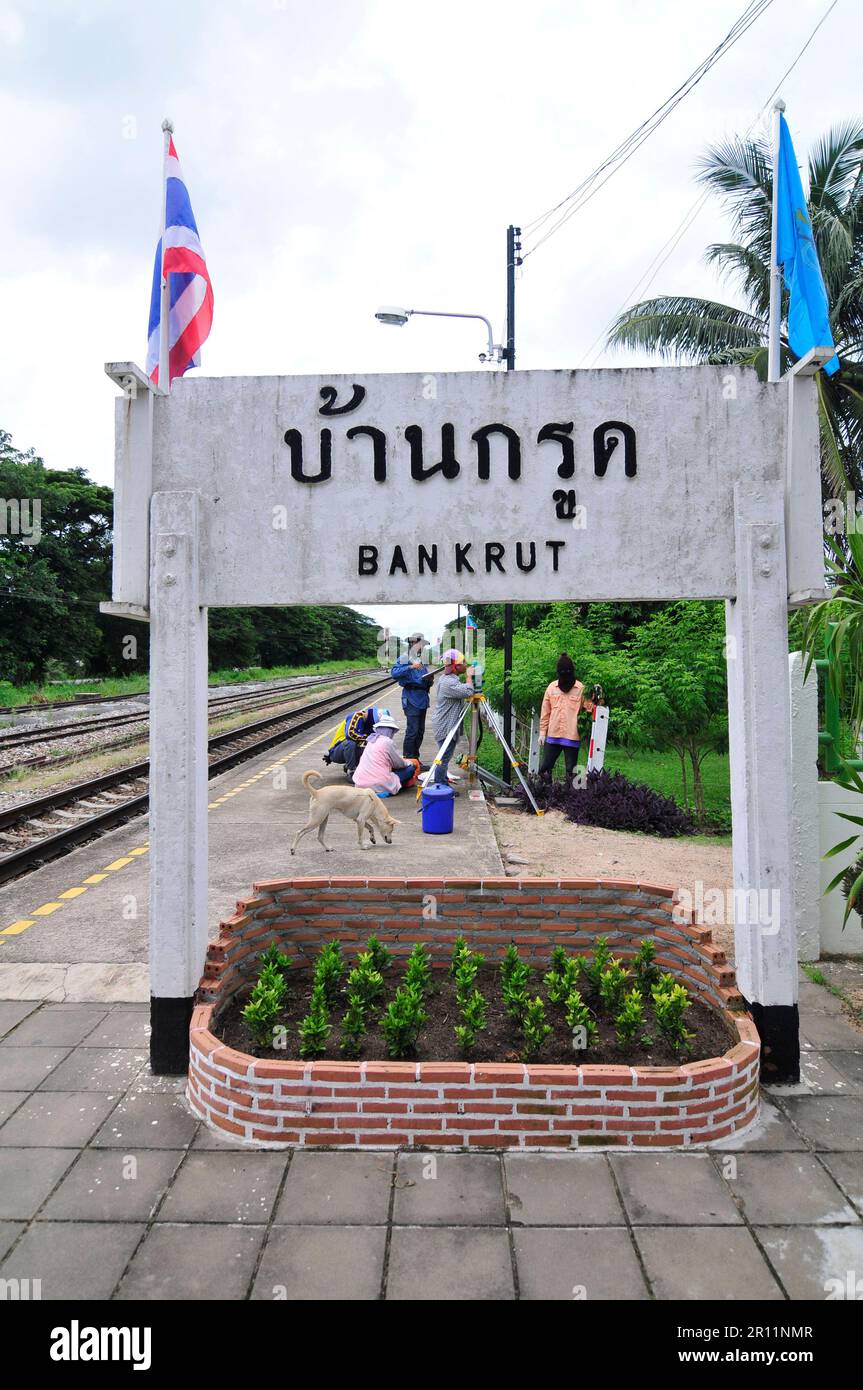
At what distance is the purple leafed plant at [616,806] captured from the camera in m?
11.3

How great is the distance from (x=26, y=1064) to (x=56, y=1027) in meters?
0.49

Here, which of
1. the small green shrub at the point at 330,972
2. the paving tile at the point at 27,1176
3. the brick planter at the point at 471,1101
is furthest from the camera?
the small green shrub at the point at 330,972

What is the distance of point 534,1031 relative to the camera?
13.5ft

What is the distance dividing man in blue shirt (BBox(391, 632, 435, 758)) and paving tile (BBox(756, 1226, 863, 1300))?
32.3ft

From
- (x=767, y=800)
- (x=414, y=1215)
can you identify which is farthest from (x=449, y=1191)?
(x=767, y=800)

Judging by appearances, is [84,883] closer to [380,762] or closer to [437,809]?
[437,809]

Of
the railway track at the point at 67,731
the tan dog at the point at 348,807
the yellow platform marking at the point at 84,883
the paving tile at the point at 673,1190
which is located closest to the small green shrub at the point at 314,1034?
the paving tile at the point at 673,1190

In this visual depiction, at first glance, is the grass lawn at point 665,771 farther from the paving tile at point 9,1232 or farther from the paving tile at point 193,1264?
the paving tile at point 9,1232

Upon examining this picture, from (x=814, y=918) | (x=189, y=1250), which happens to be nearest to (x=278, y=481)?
(x=189, y=1250)

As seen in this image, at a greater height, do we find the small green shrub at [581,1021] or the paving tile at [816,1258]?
the small green shrub at [581,1021]

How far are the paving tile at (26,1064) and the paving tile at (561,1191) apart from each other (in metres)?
2.52

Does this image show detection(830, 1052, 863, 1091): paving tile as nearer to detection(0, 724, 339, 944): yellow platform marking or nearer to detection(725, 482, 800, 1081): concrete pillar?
detection(725, 482, 800, 1081): concrete pillar

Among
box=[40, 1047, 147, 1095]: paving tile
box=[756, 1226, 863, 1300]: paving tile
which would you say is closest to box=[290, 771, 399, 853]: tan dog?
box=[40, 1047, 147, 1095]: paving tile

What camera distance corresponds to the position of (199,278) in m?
5.26
